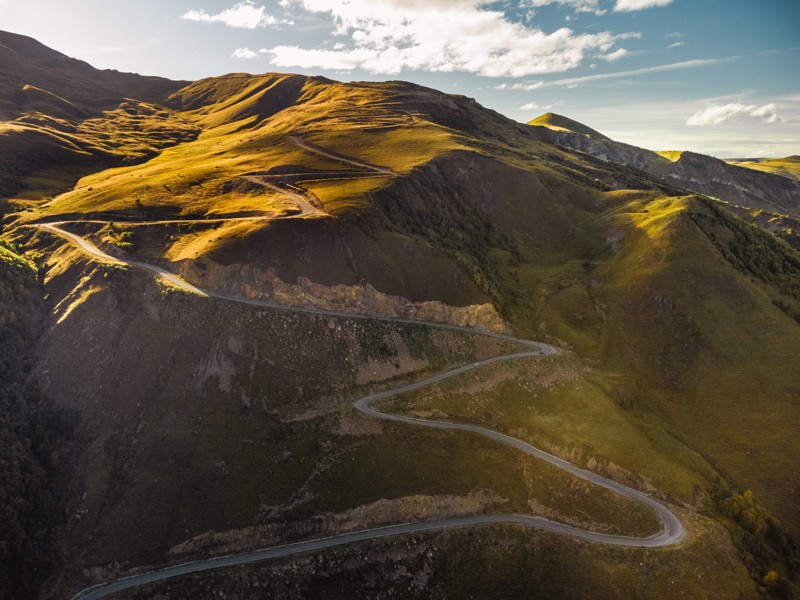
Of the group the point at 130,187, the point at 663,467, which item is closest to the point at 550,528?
the point at 663,467

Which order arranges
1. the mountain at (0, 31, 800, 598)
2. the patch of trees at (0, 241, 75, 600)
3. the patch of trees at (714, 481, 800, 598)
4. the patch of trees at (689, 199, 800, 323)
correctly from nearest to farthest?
the patch of trees at (714, 481, 800, 598) < the patch of trees at (0, 241, 75, 600) < the mountain at (0, 31, 800, 598) < the patch of trees at (689, 199, 800, 323)

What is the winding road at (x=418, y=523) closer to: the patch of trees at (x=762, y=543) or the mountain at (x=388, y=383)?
the mountain at (x=388, y=383)

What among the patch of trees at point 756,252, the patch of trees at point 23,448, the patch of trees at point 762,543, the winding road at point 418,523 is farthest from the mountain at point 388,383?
the winding road at point 418,523

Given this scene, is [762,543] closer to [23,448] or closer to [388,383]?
[388,383]

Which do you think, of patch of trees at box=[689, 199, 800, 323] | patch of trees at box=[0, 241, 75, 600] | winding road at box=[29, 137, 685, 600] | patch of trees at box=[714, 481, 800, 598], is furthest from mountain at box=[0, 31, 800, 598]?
winding road at box=[29, 137, 685, 600]

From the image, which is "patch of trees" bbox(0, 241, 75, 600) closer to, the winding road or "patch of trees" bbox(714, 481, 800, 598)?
the winding road

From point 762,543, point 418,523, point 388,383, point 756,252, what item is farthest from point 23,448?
point 756,252

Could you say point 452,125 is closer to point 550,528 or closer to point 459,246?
point 459,246
